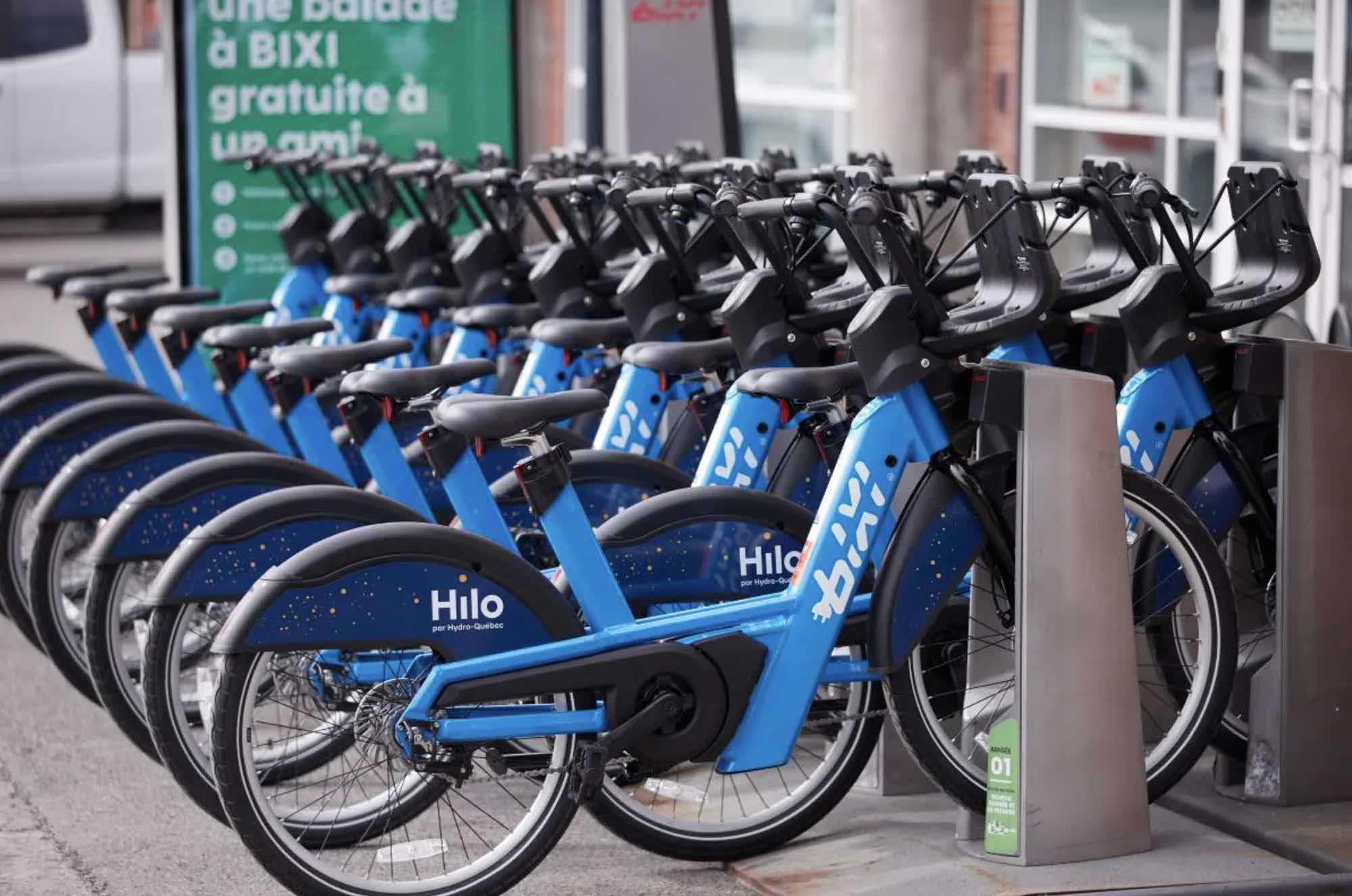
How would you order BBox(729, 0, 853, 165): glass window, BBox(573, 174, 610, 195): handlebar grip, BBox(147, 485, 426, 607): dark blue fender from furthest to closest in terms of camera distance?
BBox(729, 0, 853, 165): glass window < BBox(573, 174, 610, 195): handlebar grip < BBox(147, 485, 426, 607): dark blue fender

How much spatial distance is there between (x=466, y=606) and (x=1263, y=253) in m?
2.02

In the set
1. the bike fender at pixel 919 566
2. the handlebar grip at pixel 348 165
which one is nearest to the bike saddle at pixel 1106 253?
the bike fender at pixel 919 566

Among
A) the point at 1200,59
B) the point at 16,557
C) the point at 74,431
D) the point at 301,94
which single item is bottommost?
the point at 16,557

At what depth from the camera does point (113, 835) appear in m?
5.13

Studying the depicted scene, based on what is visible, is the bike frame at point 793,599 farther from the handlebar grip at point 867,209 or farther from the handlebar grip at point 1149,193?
the handlebar grip at point 1149,193

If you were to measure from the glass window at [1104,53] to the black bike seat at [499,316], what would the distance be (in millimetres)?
3807

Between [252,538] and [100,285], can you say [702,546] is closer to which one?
[252,538]

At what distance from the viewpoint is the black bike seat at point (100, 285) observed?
6750mm

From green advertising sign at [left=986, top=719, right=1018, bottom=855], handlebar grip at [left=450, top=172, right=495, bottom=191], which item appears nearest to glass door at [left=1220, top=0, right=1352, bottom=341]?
handlebar grip at [left=450, top=172, right=495, bottom=191]

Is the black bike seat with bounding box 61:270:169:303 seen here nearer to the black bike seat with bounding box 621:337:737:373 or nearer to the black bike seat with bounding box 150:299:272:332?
the black bike seat with bounding box 150:299:272:332

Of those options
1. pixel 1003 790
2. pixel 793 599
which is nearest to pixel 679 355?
pixel 793 599

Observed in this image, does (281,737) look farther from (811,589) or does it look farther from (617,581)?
(811,589)

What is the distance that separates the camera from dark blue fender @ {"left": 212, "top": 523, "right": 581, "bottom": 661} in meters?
4.14

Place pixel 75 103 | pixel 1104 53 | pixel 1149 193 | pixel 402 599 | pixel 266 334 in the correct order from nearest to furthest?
pixel 402 599 < pixel 1149 193 < pixel 266 334 < pixel 1104 53 < pixel 75 103
